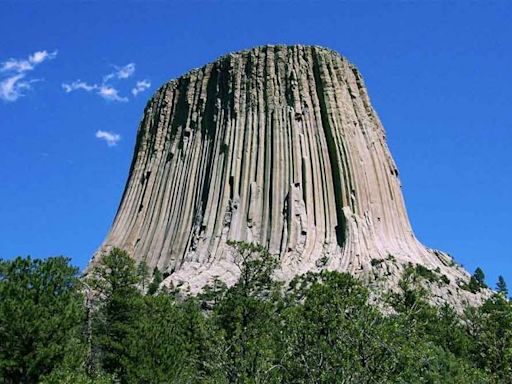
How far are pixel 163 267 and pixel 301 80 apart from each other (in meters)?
23.3

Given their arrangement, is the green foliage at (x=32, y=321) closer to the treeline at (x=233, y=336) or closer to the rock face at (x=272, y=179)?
the treeline at (x=233, y=336)

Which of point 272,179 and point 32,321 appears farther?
point 272,179

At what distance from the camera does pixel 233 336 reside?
34375 mm

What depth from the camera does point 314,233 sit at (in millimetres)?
67000

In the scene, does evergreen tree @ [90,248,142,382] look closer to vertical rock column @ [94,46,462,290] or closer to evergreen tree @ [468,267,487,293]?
vertical rock column @ [94,46,462,290]

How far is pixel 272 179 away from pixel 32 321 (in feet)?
136

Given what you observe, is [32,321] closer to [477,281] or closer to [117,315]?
[117,315]

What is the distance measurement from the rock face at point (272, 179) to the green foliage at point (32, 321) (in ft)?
89.0

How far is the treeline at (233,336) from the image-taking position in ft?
82.5

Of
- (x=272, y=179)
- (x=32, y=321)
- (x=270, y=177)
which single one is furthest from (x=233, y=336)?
(x=270, y=177)

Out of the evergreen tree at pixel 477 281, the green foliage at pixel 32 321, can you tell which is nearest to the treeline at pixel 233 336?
the green foliage at pixel 32 321

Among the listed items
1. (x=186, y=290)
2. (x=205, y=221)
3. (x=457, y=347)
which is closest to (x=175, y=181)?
(x=205, y=221)

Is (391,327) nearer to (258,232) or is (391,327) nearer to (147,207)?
(258,232)

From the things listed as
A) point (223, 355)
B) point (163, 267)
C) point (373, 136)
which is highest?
point (373, 136)
